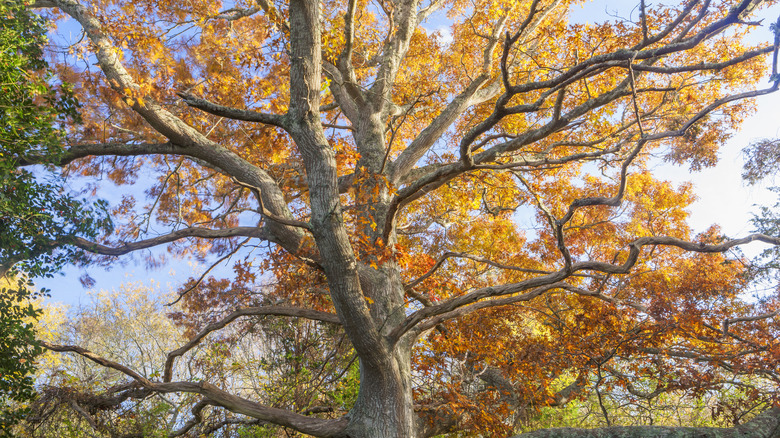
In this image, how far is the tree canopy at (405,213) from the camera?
4328 mm

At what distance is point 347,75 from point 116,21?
129 inches

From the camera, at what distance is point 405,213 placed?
10.3 meters

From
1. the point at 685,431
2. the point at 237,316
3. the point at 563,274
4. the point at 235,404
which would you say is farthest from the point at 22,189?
the point at 685,431

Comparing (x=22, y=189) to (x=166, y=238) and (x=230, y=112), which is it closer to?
(x=166, y=238)

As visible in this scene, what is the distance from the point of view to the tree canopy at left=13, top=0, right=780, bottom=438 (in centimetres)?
433

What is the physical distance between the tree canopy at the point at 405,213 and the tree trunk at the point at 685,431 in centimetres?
5

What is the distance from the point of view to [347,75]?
6.66m

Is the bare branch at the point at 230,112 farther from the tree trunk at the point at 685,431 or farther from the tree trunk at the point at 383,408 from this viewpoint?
the tree trunk at the point at 685,431

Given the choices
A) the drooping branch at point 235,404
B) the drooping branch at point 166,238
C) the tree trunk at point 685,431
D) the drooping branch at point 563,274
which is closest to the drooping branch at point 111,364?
the drooping branch at point 235,404

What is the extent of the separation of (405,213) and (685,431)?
6.98 m

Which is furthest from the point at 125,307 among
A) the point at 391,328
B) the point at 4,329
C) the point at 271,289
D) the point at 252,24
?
the point at 391,328

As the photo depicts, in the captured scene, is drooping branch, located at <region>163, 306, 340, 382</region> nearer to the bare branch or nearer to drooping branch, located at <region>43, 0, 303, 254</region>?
drooping branch, located at <region>43, 0, 303, 254</region>

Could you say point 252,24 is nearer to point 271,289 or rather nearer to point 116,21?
point 116,21

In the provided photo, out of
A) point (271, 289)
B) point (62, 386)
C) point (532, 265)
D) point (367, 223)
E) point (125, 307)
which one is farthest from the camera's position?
point (125, 307)
